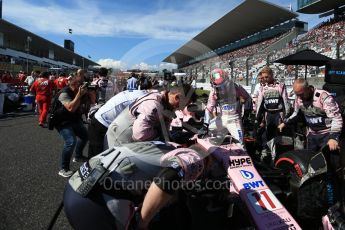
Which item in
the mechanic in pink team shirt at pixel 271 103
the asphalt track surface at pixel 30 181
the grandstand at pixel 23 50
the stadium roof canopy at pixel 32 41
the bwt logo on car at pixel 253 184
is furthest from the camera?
the stadium roof canopy at pixel 32 41

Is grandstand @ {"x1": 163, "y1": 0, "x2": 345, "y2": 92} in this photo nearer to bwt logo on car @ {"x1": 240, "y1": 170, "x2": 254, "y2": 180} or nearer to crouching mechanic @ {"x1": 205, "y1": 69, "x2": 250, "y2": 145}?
crouching mechanic @ {"x1": 205, "y1": 69, "x2": 250, "y2": 145}

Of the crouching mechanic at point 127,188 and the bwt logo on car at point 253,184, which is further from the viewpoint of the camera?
the bwt logo on car at point 253,184

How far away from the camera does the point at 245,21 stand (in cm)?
3444

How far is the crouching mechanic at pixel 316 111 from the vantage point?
455 cm

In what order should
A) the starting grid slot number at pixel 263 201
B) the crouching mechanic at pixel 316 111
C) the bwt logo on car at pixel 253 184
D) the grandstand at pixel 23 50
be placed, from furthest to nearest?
the grandstand at pixel 23 50
the crouching mechanic at pixel 316 111
the bwt logo on car at pixel 253 184
the starting grid slot number at pixel 263 201

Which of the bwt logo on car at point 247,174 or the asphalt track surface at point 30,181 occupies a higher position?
the bwt logo on car at point 247,174

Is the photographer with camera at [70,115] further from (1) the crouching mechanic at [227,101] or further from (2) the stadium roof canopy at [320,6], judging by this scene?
(2) the stadium roof canopy at [320,6]

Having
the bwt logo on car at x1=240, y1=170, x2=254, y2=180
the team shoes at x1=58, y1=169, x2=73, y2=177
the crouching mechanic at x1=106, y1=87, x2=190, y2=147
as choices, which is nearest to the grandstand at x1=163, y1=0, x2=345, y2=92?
the team shoes at x1=58, y1=169, x2=73, y2=177

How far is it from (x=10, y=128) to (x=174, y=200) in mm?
8672

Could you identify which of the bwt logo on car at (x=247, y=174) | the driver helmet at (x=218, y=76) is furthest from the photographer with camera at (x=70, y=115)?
the bwt logo on car at (x=247, y=174)

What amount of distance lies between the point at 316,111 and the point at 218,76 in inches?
54.8

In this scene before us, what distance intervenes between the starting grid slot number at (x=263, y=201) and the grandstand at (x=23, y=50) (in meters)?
27.1

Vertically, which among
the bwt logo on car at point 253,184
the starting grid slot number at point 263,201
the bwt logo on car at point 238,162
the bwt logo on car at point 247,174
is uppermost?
the bwt logo on car at point 238,162

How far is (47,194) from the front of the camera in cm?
456
